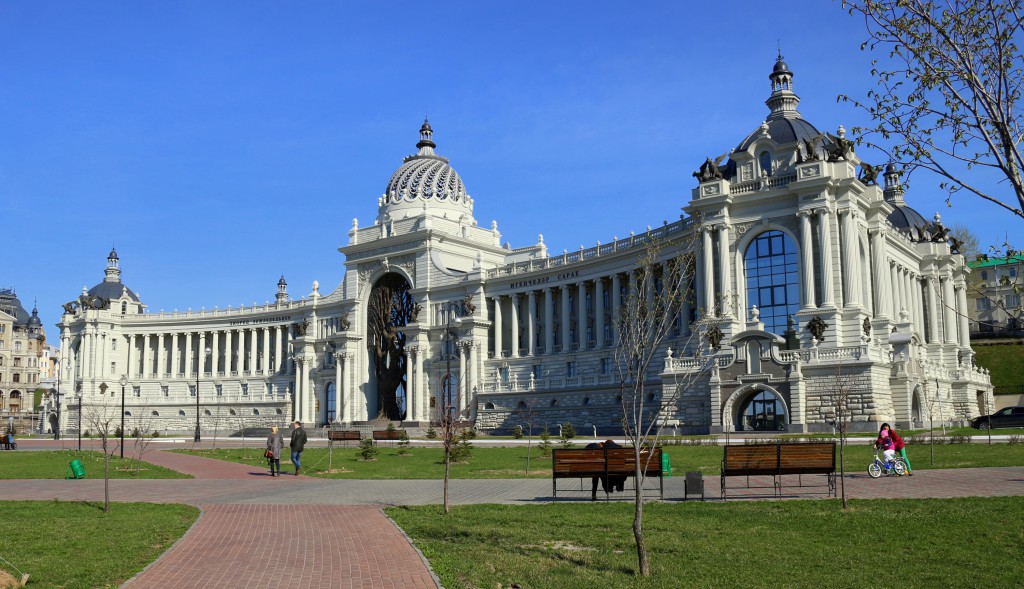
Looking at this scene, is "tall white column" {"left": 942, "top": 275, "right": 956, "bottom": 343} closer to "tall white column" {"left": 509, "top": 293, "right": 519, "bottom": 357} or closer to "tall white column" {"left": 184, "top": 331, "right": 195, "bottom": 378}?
"tall white column" {"left": 509, "top": 293, "right": 519, "bottom": 357}

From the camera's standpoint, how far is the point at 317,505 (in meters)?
23.5

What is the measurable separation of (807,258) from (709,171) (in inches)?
360

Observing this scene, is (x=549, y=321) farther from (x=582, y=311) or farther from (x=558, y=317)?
(x=582, y=311)

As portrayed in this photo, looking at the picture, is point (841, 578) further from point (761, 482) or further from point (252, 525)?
point (761, 482)

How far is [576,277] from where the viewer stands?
83.2m

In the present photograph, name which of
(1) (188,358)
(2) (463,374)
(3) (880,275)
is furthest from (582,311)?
(1) (188,358)

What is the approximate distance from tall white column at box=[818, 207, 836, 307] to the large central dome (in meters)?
48.9

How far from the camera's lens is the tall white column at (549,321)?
84812mm

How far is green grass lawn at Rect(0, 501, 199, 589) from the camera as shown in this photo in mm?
14430

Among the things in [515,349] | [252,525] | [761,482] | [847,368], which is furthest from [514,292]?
[252,525]

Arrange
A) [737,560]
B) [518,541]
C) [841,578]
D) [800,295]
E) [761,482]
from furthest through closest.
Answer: [800,295] → [761,482] → [518,541] → [737,560] → [841,578]

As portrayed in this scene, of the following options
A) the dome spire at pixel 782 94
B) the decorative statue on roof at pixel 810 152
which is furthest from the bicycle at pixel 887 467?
the dome spire at pixel 782 94

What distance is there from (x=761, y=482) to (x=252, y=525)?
14.2m

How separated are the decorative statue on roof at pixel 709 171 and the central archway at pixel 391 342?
40.7m
